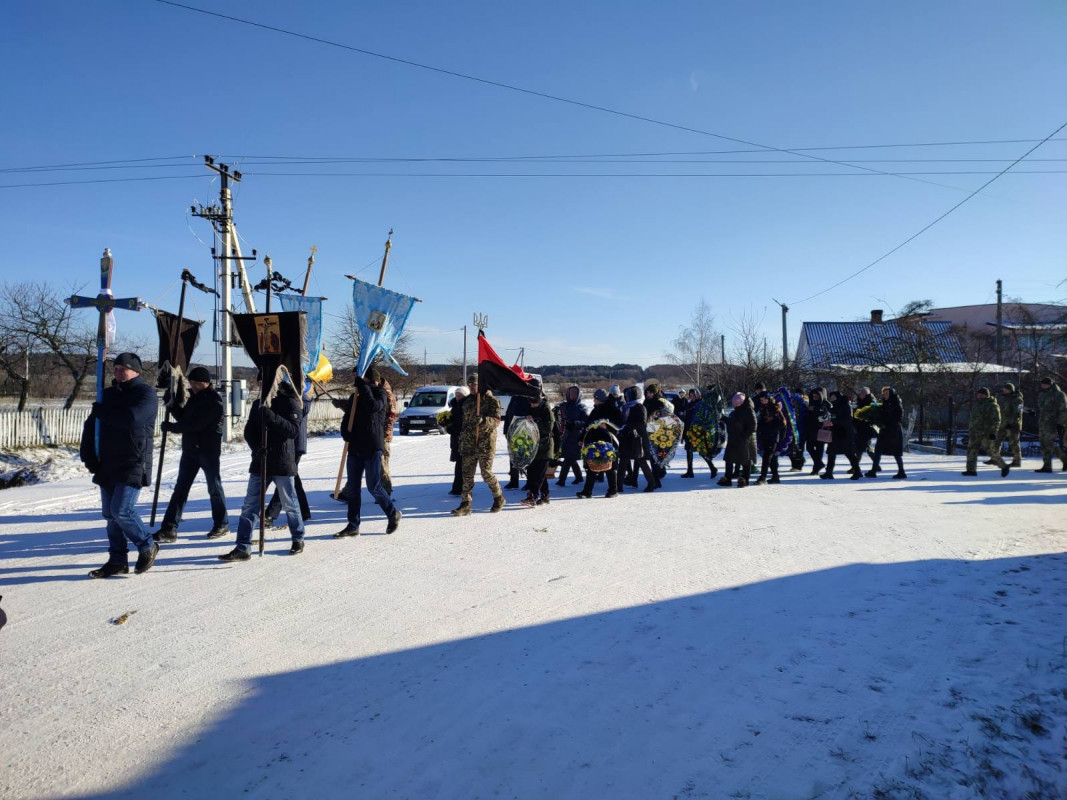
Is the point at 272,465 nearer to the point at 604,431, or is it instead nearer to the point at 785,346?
the point at 604,431

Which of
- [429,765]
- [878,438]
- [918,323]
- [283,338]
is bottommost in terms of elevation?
[429,765]

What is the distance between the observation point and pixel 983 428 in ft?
42.5

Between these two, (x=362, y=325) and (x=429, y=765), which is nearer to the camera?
(x=429, y=765)

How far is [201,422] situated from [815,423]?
468 inches

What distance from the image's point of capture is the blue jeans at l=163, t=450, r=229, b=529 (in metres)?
7.04

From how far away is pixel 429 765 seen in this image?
3.03 metres

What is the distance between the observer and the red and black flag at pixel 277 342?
22.7 ft

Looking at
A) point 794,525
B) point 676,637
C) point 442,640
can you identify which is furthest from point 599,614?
point 794,525

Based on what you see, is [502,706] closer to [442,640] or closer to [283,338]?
[442,640]

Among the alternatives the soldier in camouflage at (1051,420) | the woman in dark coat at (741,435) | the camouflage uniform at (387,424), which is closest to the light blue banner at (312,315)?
the camouflage uniform at (387,424)

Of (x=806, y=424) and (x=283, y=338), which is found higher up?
(x=283, y=338)

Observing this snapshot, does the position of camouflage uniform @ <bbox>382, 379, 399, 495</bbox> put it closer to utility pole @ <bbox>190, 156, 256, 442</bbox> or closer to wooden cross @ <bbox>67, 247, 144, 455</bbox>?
wooden cross @ <bbox>67, 247, 144, 455</bbox>

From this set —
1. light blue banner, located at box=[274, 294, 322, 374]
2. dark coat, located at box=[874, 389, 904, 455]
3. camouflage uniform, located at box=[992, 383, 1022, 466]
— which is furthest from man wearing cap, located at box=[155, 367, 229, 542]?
camouflage uniform, located at box=[992, 383, 1022, 466]

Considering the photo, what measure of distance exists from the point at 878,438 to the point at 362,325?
10.4 m
